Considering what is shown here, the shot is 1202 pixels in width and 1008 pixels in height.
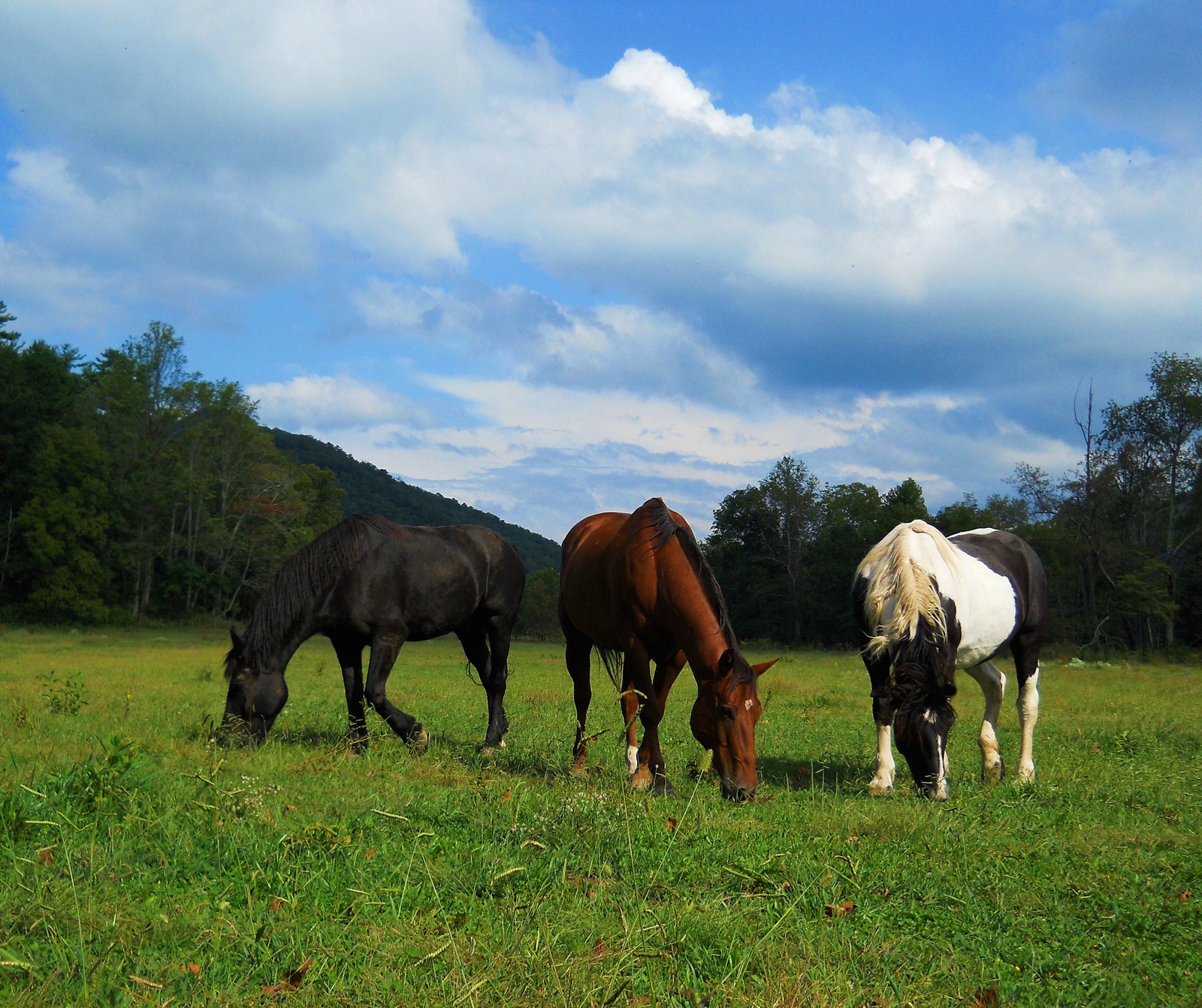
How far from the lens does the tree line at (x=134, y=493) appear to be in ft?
147

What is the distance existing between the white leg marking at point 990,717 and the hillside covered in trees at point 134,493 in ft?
153

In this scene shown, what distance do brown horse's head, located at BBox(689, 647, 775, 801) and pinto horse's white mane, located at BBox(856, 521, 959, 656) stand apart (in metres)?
1.15

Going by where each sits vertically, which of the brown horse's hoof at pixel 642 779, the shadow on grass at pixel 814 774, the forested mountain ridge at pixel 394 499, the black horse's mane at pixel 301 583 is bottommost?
the shadow on grass at pixel 814 774

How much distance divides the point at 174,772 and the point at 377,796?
1372 mm

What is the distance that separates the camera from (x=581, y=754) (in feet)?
23.7

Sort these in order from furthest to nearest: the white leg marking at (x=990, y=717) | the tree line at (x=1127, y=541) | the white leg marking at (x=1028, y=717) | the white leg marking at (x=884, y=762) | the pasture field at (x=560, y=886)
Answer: the tree line at (x=1127, y=541), the white leg marking at (x=1028, y=717), the white leg marking at (x=990, y=717), the white leg marking at (x=884, y=762), the pasture field at (x=560, y=886)

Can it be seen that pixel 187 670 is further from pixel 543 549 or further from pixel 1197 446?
pixel 543 549

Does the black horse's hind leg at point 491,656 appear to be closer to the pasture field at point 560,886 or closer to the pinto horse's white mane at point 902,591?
the pasture field at point 560,886

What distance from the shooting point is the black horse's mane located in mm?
7746

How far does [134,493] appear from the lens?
4928 cm

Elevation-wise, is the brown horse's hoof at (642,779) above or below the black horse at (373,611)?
below

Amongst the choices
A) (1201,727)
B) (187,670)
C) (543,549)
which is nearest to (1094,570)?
(1201,727)

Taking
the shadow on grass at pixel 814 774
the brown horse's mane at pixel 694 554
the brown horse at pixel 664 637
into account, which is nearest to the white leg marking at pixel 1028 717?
the shadow on grass at pixel 814 774

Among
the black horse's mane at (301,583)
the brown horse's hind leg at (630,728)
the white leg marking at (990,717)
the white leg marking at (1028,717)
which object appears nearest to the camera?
the brown horse's hind leg at (630,728)
